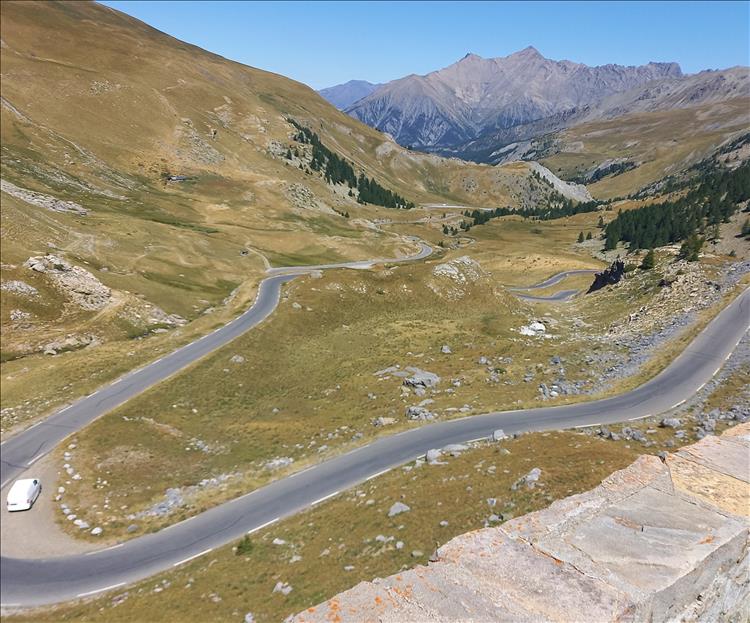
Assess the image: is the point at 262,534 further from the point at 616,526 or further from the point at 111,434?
the point at 616,526

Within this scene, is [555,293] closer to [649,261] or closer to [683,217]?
[649,261]

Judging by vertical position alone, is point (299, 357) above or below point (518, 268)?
below

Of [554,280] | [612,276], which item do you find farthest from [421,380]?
[554,280]

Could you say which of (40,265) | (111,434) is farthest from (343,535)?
(40,265)

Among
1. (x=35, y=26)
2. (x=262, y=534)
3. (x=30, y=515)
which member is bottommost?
(x=30, y=515)

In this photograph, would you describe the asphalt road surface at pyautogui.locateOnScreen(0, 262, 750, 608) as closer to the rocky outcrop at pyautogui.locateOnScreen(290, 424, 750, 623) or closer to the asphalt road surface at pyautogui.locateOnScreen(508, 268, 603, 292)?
the rocky outcrop at pyautogui.locateOnScreen(290, 424, 750, 623)

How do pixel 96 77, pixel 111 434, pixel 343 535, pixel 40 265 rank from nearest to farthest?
pixel 343 535 → pixel 111 434 → pixel 40 265 → pixel 96 77

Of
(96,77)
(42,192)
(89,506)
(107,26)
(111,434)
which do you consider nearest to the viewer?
(89,506)

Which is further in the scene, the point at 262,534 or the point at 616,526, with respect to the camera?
the point at 262,534
